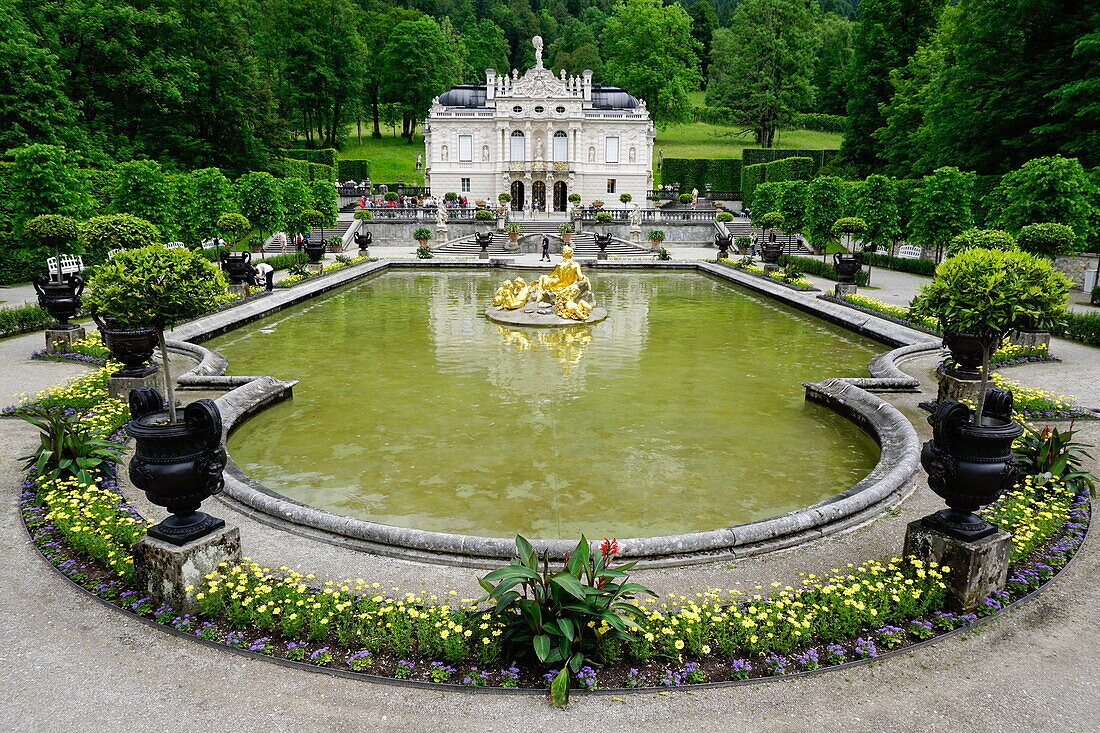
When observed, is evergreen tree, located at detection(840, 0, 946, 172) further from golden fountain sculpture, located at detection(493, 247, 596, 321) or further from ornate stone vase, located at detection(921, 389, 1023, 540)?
ornate stone vase, located at detection(921, 389, 1023, 540)

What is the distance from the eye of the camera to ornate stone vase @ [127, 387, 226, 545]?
21.1 feet

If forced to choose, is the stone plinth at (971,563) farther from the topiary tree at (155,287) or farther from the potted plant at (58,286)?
the potted plant at (58,286)

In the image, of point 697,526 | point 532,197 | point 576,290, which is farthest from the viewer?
point 532,197

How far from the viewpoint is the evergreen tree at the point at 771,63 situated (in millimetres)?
73062

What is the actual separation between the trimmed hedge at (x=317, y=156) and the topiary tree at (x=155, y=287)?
6122 centimetres

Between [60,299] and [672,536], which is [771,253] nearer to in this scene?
[60,299]

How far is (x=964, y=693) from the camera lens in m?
5.54

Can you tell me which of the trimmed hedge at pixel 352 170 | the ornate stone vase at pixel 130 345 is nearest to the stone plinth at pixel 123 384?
the ornate stone vase at pixel 130 345

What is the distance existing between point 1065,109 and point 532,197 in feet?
131

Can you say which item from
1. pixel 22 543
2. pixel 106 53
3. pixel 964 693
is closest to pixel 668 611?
pixel 964 693

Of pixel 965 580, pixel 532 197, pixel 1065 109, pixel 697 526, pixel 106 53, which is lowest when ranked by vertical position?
pixel 697 526

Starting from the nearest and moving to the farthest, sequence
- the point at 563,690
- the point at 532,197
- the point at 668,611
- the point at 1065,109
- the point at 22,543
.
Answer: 1. the point at 563,690
2. the point at 668,611
3. the point at 22,543
4. the point at 1065,109
5. the point at 532,197

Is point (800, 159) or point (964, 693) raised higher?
point (800, 159)

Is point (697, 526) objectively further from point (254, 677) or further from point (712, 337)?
point (712, 337)
